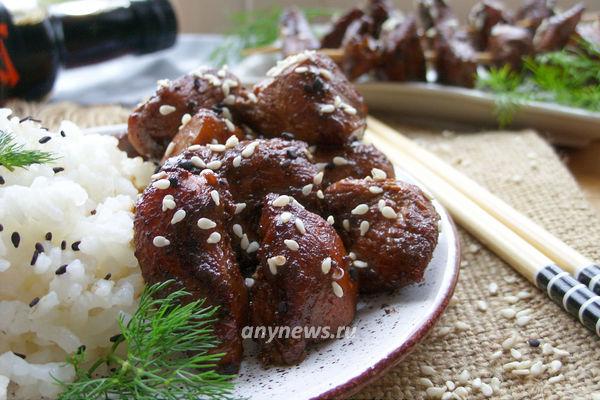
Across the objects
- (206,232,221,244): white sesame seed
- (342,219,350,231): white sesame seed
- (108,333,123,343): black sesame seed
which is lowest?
(108,333,123,343): black sesame seed

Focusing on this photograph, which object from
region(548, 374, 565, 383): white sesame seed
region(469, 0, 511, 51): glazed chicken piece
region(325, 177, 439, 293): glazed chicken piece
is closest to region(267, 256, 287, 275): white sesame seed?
region(325, 177, 439, 293): glazed chicken piece

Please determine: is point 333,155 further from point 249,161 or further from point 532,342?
point 532,342

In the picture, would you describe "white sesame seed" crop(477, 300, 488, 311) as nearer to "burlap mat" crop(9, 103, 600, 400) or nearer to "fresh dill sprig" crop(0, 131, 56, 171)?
"burlap mat" crop(9, 103, 600, 400)

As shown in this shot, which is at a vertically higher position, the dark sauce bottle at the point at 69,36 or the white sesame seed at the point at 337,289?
the white sesame seed at the point at 337,289

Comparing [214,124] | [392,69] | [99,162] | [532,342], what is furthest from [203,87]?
[392,69]

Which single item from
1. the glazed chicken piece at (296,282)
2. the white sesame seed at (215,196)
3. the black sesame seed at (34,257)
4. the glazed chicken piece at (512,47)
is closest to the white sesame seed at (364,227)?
the glazed chicken piece at (296,282)

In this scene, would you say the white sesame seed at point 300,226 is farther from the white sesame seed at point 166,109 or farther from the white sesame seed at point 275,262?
the white sesame seed at point 166,109
